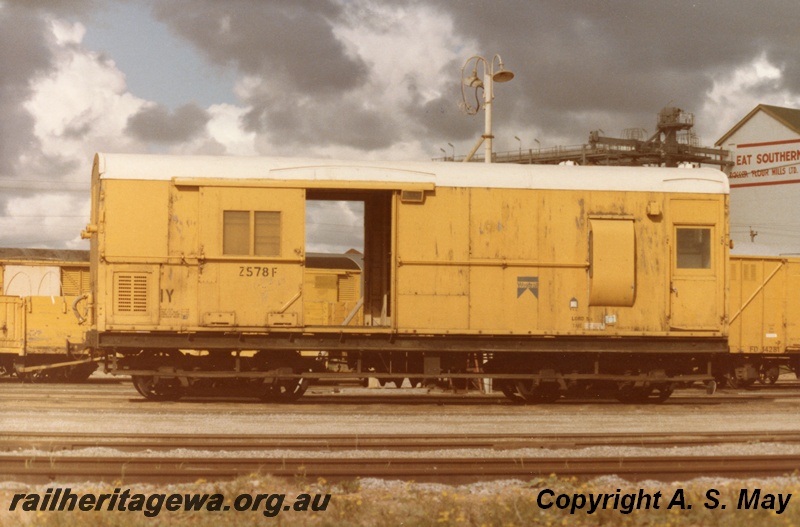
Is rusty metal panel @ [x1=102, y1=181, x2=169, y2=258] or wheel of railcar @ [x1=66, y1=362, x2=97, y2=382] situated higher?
rusty metal panel @ [x1=102, y1=181, x2=169, y2=258]

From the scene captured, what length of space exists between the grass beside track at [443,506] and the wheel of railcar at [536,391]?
5.78 metres

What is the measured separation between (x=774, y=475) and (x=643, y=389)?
5647mm

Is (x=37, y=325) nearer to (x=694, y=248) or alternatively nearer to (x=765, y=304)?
(x=694, y=248)

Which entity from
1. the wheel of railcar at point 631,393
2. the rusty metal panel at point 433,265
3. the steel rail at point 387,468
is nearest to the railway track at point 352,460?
the steel rail at point 387,468

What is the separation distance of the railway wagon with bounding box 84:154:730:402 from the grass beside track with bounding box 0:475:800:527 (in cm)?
541

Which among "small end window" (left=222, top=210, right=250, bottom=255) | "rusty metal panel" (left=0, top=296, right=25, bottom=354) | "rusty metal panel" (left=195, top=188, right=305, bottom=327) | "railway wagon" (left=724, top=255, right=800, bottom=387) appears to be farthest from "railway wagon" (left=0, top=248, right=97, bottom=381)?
"railway wagon" (left=724, top=255, right=800, bottom=387)

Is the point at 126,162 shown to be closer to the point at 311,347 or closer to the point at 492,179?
the point at 311,347

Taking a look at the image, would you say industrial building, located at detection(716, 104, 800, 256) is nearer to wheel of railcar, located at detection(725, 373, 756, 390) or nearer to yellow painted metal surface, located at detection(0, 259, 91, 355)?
wheel of railcar, located at detection(725, 373, 756, 390)

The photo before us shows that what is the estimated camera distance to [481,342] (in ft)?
42.6

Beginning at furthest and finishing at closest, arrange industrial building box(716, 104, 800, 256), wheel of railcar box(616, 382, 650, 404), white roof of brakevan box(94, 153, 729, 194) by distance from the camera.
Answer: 1. industrial building box(716, 104, 800, 256)
2. wheel of railcar box(616, 382, 650, 404)
3. white roof of brakevan box(94, 153, 729, 194)

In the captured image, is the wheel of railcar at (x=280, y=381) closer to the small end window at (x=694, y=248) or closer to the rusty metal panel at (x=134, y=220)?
the rusty metal panel at (x=134, y=220)

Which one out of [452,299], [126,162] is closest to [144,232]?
[126,162]

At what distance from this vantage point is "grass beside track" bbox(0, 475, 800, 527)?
19.8ft

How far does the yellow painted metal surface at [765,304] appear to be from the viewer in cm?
1683
